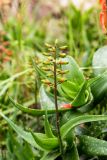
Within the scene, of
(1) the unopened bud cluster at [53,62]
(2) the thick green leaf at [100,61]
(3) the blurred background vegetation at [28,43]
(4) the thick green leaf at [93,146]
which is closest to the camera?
(1) the unopened bud cluster at [53,62]

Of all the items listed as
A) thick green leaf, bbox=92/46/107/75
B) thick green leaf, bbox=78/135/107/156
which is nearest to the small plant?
thick green leaf, bbox=78/135/107/156

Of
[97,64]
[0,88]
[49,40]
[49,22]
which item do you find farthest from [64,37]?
[97,64]

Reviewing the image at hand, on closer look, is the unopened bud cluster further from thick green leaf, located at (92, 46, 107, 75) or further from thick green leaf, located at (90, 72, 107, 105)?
thick green leaf, located at (92, 46, 107, 75)

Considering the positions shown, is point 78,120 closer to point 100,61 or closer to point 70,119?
point 70,119

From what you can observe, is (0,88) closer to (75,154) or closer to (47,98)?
(47,98)

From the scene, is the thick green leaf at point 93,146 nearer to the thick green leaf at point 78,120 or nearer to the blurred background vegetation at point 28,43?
the thick green leaf at point 78,120

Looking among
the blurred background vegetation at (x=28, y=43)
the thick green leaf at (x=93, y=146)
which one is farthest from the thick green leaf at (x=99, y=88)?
the blurred background vegetation at (x=28, y=43)

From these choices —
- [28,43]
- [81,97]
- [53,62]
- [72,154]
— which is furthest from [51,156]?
[28,43]
